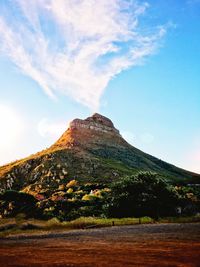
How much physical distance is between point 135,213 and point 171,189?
5.72 m

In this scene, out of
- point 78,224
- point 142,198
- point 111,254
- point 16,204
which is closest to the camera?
point 111,254

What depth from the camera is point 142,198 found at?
41938 millimetres

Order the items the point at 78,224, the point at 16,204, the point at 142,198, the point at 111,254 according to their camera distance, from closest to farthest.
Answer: the point at 111,254 < the point at 78,224 < the point at 142,198 < the point at 16,204

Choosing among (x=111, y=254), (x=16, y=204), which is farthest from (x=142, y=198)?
(x=111, y=254)

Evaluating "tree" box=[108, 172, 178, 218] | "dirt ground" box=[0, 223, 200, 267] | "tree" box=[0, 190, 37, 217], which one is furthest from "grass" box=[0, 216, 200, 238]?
"dirt ground" box=[0, 223, 200, 267]

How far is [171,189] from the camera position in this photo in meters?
43.9

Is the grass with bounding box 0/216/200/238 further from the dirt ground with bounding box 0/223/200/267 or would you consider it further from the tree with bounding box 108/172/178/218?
the dirt ground with bounding box 0/223/200/267

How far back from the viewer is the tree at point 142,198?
41.6 m

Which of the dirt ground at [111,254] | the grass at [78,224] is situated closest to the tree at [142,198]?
the grass at [78,224]

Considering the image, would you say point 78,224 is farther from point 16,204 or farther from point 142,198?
point 16,204

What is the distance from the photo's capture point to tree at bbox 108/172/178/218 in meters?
41.6

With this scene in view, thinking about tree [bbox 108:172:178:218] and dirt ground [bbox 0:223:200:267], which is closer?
dirt ground [bbox 0:223:200:267]

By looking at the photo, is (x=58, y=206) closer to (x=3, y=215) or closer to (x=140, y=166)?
(x=3, y=215)

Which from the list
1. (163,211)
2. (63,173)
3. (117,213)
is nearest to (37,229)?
(117,213)
